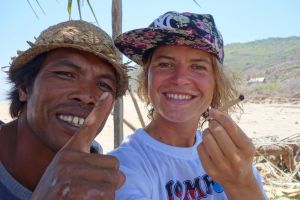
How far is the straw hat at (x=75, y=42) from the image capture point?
1986 mm

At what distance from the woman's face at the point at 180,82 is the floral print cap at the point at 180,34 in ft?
0.19

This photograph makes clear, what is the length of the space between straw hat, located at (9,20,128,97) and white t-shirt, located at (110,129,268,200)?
0.43 m

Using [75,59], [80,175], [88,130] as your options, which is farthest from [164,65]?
[80,175]

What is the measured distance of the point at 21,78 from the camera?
2.20 metres

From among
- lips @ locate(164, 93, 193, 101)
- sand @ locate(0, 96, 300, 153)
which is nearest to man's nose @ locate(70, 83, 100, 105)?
lips @ locate(164, 93, 193, 101)

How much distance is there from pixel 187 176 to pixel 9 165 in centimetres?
87

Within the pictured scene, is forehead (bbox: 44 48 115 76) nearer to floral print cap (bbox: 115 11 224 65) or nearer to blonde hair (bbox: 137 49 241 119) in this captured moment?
floral print cap (bbox: 115 11 224 65)

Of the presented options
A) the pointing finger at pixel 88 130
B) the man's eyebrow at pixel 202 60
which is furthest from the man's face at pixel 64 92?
the pointing finger at pixel 88 130

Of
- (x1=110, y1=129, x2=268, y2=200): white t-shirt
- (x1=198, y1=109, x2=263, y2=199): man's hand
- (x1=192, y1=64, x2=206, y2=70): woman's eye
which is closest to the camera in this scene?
(x1=198, y1=109, x2=263, y2=199): man's hand

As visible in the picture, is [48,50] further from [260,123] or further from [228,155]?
[260,123]

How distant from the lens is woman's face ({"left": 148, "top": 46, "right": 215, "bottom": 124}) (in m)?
2.14

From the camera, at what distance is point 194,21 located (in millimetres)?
2164

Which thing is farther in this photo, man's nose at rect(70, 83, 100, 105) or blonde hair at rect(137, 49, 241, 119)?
blonde hair at rect(137, 49, 241, 119)

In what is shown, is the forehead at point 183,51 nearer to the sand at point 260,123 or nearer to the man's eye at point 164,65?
the man's eye at point 164,65
